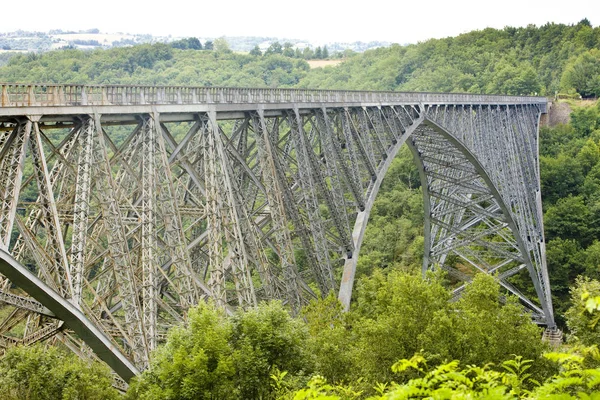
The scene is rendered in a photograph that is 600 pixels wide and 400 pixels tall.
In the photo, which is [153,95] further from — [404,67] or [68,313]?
[404,67]

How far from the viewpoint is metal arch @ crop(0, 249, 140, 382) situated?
13.5 m

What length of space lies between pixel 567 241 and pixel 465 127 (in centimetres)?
1757

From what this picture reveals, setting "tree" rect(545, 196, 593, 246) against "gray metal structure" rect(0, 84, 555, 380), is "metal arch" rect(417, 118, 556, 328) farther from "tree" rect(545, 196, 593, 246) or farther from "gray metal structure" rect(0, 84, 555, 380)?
"tree" rect(545, 196, 593, 246)

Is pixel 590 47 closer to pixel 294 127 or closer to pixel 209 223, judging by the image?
pixel 294 127

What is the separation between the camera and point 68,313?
1498cm

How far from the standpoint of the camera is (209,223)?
66.8ft

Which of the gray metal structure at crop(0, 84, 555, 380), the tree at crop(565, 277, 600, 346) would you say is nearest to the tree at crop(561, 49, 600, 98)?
the gray metal structure at crop(0, 84, 555, 380)

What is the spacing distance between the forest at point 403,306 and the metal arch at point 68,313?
0.72m

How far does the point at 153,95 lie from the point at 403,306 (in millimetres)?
10083

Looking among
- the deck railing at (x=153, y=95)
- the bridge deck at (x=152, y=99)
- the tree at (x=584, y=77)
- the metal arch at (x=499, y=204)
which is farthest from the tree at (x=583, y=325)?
the tree at (x=584, y=77)

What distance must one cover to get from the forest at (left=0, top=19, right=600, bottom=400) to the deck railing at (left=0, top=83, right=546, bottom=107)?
20.3 ft

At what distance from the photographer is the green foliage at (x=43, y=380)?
16002 mm

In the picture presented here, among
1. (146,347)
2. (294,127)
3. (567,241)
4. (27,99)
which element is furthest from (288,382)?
(567,241)

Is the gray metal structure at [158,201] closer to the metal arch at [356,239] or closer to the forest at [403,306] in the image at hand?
the metal arch at [356,239]
